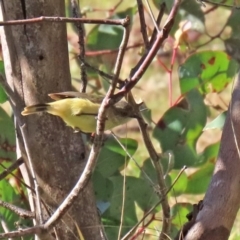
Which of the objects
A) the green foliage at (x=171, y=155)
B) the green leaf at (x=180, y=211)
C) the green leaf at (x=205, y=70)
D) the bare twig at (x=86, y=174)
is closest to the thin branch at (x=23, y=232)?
the bare twig at (x=86, y=174)

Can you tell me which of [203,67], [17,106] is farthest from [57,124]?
[203,67]

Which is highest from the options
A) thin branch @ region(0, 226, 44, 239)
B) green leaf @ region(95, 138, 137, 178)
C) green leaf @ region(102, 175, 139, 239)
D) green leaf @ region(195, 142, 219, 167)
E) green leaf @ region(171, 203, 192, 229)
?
thin branch @ region(0, 226, 44, 239)

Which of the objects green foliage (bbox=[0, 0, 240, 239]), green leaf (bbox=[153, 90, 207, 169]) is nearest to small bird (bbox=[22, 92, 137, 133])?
green foliage (bbox=[0, 0, 240, 239])

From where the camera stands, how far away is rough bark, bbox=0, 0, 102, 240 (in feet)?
3.11

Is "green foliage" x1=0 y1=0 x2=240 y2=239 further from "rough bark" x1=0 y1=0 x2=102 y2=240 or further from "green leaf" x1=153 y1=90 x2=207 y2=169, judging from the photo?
"rough bark" x1=0 y1=0 x2=102 y2=240

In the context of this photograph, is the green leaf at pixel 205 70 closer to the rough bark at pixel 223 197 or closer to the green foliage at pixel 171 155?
the green foliage at pixel 171 155

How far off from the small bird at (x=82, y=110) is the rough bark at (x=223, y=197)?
7.4 inches

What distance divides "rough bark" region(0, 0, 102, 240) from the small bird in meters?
0.10

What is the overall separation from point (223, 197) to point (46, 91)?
0.31 metres

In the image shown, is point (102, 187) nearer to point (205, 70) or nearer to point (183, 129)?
point (183, 129)

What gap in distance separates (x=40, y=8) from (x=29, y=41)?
0.17 ft

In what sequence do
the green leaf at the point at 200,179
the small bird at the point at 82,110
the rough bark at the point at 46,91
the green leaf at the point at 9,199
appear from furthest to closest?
the green leaf at the point at 200,179 → the green leaf at the point at 9,199 → the rough bark at the point at 46,91 → the small bird at the point at 82,110

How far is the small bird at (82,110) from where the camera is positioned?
840 mm

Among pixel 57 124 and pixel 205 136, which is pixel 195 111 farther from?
pixel 205 136
